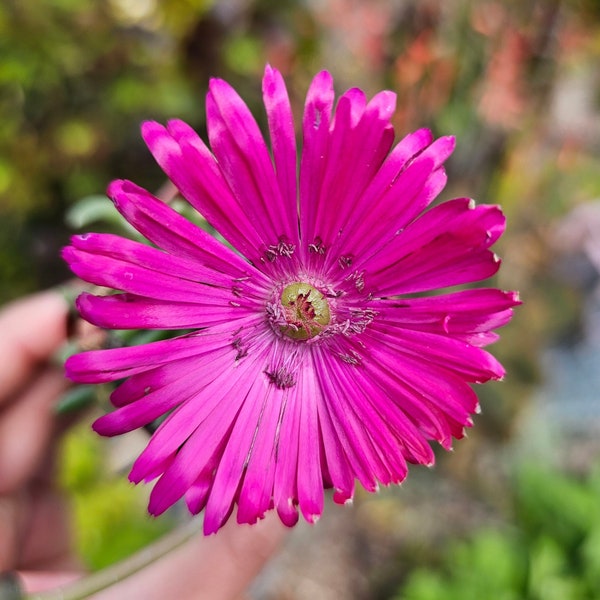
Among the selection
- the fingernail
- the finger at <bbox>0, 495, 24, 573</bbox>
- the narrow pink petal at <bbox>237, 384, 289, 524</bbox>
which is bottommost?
the finger at <bbox>0, 495, 24, 573</bbox>

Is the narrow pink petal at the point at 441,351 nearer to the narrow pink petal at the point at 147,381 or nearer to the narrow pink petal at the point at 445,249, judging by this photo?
the narrow pink petal at the point at 445,249

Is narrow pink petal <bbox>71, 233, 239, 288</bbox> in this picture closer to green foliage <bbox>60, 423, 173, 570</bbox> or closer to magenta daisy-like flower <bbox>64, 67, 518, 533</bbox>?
magenta daisy-like flower <bbox>64, 67, 518, 533</bbox>

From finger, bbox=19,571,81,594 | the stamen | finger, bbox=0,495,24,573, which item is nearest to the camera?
the stamen

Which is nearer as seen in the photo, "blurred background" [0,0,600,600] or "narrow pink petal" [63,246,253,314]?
"narrow pink petal" [63,246,253,314]

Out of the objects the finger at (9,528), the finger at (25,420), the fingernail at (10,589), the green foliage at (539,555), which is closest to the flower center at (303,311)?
the fingernail at (10,589)

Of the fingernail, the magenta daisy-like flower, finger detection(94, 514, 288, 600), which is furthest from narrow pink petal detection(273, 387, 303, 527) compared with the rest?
the fingernail

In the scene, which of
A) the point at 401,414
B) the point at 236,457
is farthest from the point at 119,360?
the point at 401,414

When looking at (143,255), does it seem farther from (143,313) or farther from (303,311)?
(303,311)

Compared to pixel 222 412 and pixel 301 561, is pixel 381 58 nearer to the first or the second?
pixel 301 561
